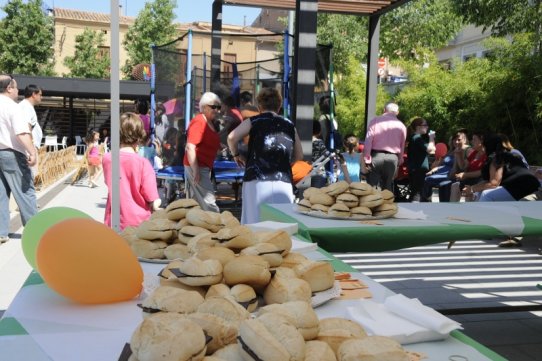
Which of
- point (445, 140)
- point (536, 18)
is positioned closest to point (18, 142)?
point (445, 140)

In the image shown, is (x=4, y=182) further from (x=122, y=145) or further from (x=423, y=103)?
(x=423, y=103)

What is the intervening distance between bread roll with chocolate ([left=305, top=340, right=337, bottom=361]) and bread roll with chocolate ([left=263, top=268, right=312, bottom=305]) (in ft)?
1.07

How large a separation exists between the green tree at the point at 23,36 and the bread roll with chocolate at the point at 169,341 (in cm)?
3910

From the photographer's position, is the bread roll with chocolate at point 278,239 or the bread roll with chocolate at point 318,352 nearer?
the bread roll with chocolate at point 318,352

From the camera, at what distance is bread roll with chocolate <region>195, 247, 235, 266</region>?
4.77 feet

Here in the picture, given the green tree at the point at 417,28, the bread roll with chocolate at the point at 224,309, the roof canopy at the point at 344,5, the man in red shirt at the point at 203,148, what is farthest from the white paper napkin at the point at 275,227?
the green tree at the point at 417,28

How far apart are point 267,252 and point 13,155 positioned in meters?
5.38

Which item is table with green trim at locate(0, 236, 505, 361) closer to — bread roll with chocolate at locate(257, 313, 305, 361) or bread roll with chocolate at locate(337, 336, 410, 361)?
bread roll with chocolate at locate(337, 336, 410, 361)

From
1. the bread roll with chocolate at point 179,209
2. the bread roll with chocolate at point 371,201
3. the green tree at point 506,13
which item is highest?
the green tree at point 506,13

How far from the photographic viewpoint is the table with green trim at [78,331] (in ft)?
3.98

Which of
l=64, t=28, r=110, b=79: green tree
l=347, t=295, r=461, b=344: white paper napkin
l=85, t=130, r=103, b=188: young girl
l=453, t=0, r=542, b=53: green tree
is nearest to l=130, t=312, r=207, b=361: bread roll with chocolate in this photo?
l=347, t=295, r=461, b=344: white paper napkin

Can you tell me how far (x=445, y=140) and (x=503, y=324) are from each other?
512 inches

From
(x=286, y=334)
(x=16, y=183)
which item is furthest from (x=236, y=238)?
(x=16, y=183)

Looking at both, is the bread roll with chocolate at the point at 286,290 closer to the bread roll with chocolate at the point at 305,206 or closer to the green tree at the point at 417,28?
the bread roll with chocolate at the point at 305,206
